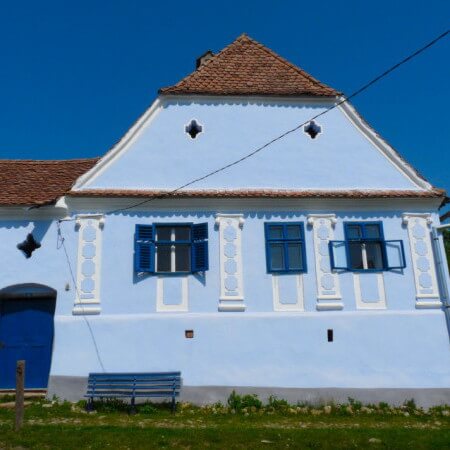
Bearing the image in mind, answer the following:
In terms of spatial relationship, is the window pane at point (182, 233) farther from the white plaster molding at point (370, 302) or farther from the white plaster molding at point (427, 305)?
the white plaster molding at point (427, 305)

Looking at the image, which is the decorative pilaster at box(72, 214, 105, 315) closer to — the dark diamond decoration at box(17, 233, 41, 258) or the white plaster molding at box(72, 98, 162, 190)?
the white plaster molding at box(72, 98, 162, 190)

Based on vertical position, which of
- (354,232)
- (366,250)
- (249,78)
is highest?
(249,78)

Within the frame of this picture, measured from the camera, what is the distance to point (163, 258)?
10.0 m

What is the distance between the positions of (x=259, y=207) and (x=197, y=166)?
1.84 metres

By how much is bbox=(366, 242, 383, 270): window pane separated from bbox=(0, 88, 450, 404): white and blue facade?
0.11 ft

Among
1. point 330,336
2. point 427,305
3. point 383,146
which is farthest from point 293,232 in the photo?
point 427,305

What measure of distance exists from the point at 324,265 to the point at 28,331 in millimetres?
7163

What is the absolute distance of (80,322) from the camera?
952 centimetres

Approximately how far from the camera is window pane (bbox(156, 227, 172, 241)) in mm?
10180

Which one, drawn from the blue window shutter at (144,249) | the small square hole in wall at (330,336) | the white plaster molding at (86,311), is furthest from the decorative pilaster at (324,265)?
the white plaster molding at (86,311)

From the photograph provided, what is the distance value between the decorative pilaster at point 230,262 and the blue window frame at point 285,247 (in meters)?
0.68

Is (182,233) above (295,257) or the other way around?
above

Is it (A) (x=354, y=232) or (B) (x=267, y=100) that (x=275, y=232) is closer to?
(A) (x=354, y=232)

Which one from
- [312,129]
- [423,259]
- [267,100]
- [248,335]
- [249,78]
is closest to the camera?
[248,335]
